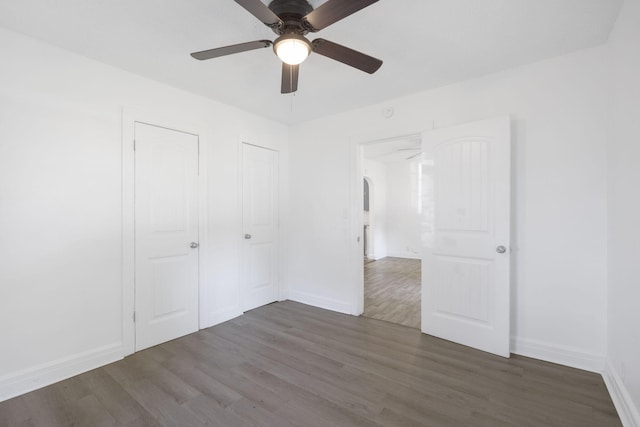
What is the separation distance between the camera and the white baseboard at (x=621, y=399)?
1524mm

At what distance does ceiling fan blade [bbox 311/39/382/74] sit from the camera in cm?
167

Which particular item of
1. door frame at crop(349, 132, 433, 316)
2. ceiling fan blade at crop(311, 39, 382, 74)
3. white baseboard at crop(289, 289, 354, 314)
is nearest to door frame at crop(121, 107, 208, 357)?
ceiling fan blade at crop(311, 39, 382, 74)

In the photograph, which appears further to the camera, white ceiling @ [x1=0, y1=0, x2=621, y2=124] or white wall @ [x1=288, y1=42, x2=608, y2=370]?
white wall @ [x1=288, y1=42, x2=608, y2=370]

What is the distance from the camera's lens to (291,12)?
1.55 metres

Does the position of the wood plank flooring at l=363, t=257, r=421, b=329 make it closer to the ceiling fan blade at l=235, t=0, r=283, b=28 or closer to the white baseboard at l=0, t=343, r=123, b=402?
the white baseboard at l=0, t=343, r=123, b=402

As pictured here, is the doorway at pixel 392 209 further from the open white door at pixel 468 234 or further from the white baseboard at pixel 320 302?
the open white door at pixel 468 234

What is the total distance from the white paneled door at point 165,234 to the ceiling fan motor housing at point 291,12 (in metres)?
1.73

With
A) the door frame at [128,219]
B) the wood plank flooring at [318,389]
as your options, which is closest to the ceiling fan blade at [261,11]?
the door frame at [128,219]

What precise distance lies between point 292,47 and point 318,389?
2.25 metres

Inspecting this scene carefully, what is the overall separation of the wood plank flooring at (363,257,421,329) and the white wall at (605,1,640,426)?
1.54 m

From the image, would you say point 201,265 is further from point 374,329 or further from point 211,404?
point 374,329

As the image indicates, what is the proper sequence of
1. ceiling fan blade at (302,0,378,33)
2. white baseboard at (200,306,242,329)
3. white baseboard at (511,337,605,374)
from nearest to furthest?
ceiling fan blade at (302,0,378,33) < white baseboard at (511,337,605,374) < white baseboard at (200,306,242,329)

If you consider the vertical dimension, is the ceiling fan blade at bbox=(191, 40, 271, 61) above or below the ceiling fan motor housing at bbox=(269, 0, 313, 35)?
below

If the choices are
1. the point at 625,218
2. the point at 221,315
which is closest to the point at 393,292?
the point at 221,315
